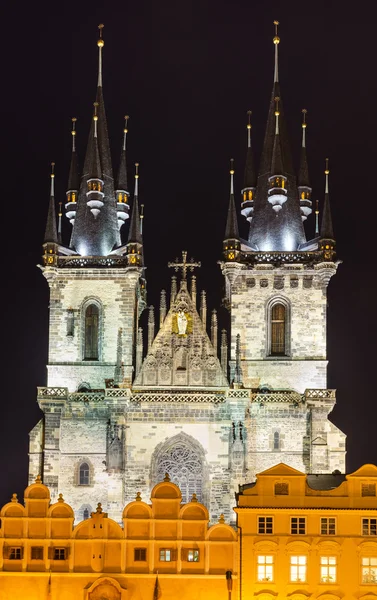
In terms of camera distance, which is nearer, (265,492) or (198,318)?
(265,492)

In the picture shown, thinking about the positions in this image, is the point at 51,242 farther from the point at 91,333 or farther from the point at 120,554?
the point at 120,554

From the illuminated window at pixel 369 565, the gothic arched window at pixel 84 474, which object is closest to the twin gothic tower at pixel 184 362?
the gothic arched window at pixel 84 474

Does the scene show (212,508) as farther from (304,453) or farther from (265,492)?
(265,492)

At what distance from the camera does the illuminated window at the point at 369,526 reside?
53.0m

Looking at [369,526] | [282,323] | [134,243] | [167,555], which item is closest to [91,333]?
[134,243]

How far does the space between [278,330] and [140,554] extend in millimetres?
23714

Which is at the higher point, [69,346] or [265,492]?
[69,346]

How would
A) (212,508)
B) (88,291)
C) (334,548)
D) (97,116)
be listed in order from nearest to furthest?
(334,548) → (212,508) → (88,291) → (97,116)

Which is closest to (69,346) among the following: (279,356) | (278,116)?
(279,356)

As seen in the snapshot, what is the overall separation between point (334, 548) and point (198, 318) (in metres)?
23.2

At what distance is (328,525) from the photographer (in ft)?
174

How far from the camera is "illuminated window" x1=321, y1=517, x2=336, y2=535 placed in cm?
5312

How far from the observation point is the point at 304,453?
2800 inches

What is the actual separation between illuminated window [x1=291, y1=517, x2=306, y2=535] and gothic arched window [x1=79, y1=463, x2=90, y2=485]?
1988cm
